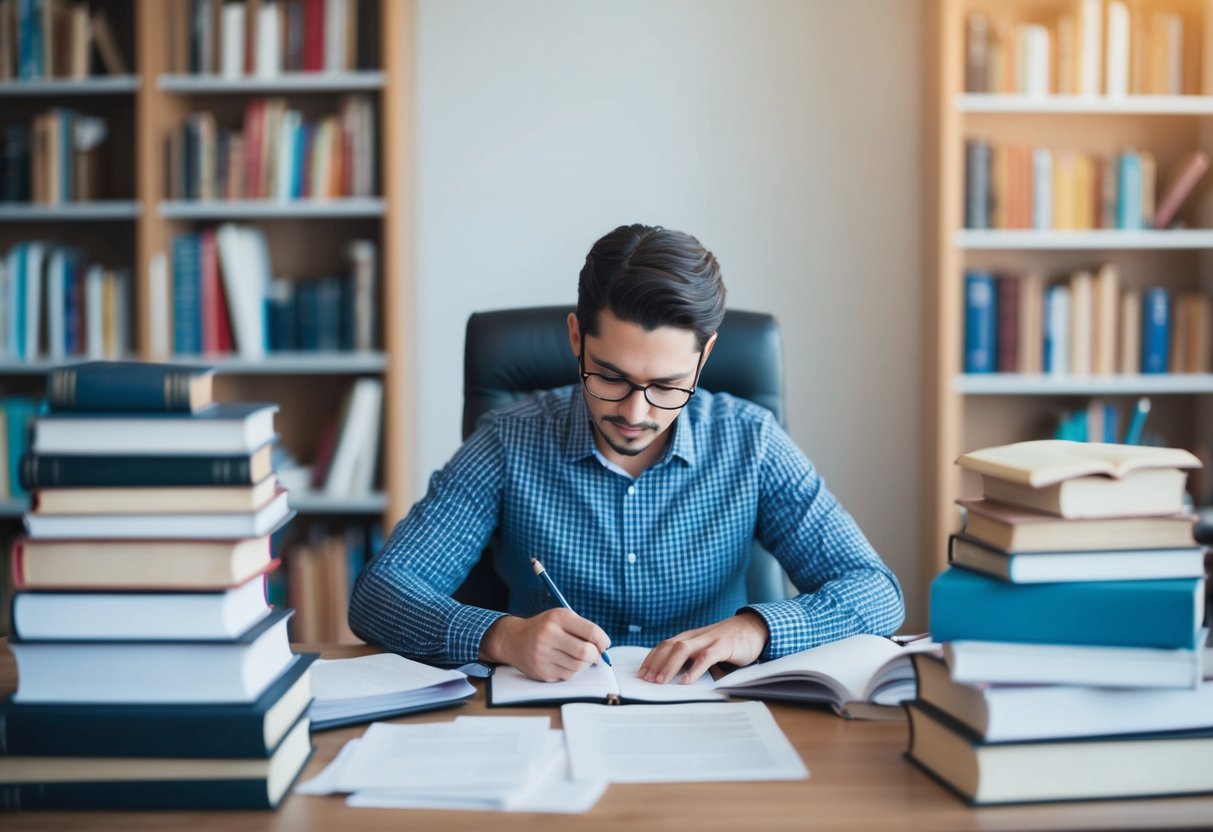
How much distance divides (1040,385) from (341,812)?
232 centimetres

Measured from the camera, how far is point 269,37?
9.22 ft

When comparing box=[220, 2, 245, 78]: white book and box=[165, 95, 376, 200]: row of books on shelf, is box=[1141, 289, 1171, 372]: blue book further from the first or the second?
box=[220, 2, 245, 78]: white book

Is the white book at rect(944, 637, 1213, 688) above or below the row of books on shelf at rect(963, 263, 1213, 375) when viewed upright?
below

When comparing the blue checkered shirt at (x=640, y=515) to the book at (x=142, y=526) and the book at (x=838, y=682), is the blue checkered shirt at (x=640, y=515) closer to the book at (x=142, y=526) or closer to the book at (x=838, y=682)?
the book at (x=838, y=682)

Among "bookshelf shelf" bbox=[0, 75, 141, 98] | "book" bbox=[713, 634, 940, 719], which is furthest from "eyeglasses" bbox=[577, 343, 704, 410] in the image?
"bookshelf shelf" bbox=[0, 75, 141, 98]

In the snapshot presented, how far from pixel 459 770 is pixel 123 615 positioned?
29 cm

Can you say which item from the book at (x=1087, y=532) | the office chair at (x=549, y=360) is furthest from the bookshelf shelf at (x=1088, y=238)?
the book at (x=1087, y=532)

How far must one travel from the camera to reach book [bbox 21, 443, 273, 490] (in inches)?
34.7

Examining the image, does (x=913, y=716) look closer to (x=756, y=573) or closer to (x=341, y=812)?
(x=341, y=812)

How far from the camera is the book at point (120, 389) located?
2.90ft

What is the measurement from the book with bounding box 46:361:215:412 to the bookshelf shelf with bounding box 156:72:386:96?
205 centimetres

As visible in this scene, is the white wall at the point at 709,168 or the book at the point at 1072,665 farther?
the white wall at the point at 709,168

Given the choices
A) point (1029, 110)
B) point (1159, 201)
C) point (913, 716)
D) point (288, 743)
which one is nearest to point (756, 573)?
point (913, 716)

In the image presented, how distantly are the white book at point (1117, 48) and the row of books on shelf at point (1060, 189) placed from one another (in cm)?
17
